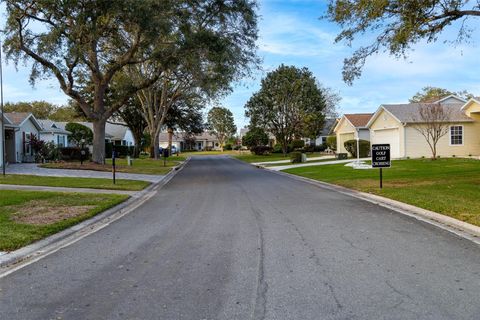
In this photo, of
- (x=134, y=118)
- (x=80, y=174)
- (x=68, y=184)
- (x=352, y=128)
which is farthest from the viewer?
(x=134, y=118)

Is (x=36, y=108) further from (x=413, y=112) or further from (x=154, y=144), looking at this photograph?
(x=413, y=112)

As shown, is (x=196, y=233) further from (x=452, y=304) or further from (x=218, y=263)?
(x=452, y=304)

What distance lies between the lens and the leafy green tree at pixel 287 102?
5216 cm

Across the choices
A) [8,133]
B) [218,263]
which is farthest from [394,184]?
[8,133]

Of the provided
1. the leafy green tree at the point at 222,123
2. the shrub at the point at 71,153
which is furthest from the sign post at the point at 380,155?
the leafy green tree at the point at 222,123

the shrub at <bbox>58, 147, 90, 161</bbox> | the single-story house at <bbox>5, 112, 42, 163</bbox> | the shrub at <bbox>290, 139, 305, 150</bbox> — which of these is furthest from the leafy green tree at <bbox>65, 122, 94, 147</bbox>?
the shrub at <bbox>290, 139, 305, 150</bbox>

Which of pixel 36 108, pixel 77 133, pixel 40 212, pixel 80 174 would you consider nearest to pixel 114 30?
pixel 80 174

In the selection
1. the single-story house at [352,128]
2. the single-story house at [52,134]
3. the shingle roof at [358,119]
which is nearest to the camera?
the single-story house at [52,134]

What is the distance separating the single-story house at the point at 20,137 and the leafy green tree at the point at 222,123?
271 feet

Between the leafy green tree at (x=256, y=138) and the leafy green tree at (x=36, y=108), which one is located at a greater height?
the leafy green tree at (x=36, y=108)

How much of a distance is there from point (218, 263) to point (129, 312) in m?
2.02

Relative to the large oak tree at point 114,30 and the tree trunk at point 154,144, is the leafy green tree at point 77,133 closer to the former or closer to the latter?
the tree trunk at point 154,144

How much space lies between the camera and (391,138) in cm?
3603

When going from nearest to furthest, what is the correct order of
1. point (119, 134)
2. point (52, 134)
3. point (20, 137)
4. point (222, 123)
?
1. point (20, 137)
2. point (52, 134)
3. point (119, 134)
4. point (222, 123)
